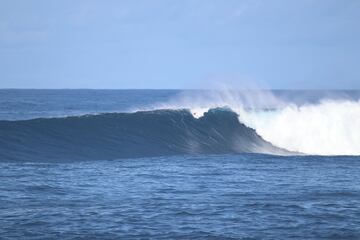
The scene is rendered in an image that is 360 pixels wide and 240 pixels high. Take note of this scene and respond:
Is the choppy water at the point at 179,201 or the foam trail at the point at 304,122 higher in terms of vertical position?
the foam trail at the point at 304,122

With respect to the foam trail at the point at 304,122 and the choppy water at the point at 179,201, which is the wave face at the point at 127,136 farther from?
the choppy water at the point at 179,201

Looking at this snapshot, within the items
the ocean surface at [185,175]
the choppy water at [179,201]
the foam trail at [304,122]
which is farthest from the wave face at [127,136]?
the choppy water at [179,201]

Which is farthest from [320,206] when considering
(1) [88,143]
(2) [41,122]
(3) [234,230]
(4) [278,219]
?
(2) [41,122]

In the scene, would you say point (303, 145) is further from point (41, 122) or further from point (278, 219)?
point (278, 219)

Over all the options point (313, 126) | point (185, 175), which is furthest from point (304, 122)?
point (185, 175)

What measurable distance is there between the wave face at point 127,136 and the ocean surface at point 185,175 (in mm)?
60

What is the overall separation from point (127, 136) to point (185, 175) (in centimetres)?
985

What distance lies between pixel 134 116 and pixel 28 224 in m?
19.0

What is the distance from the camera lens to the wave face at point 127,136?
79.8ft

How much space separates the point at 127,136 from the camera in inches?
1098

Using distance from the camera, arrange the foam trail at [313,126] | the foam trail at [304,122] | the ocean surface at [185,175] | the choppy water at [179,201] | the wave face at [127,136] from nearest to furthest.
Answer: the choppy water at [179,201] → the ocean surface at [185,175] → the wave face at [127,136] → the foam trail at [313,126] → the foam trail at [304,122]

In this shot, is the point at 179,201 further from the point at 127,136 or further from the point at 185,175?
the point at 127,136

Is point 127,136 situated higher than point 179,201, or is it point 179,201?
point 127,136

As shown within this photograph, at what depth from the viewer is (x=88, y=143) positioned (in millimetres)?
25953
